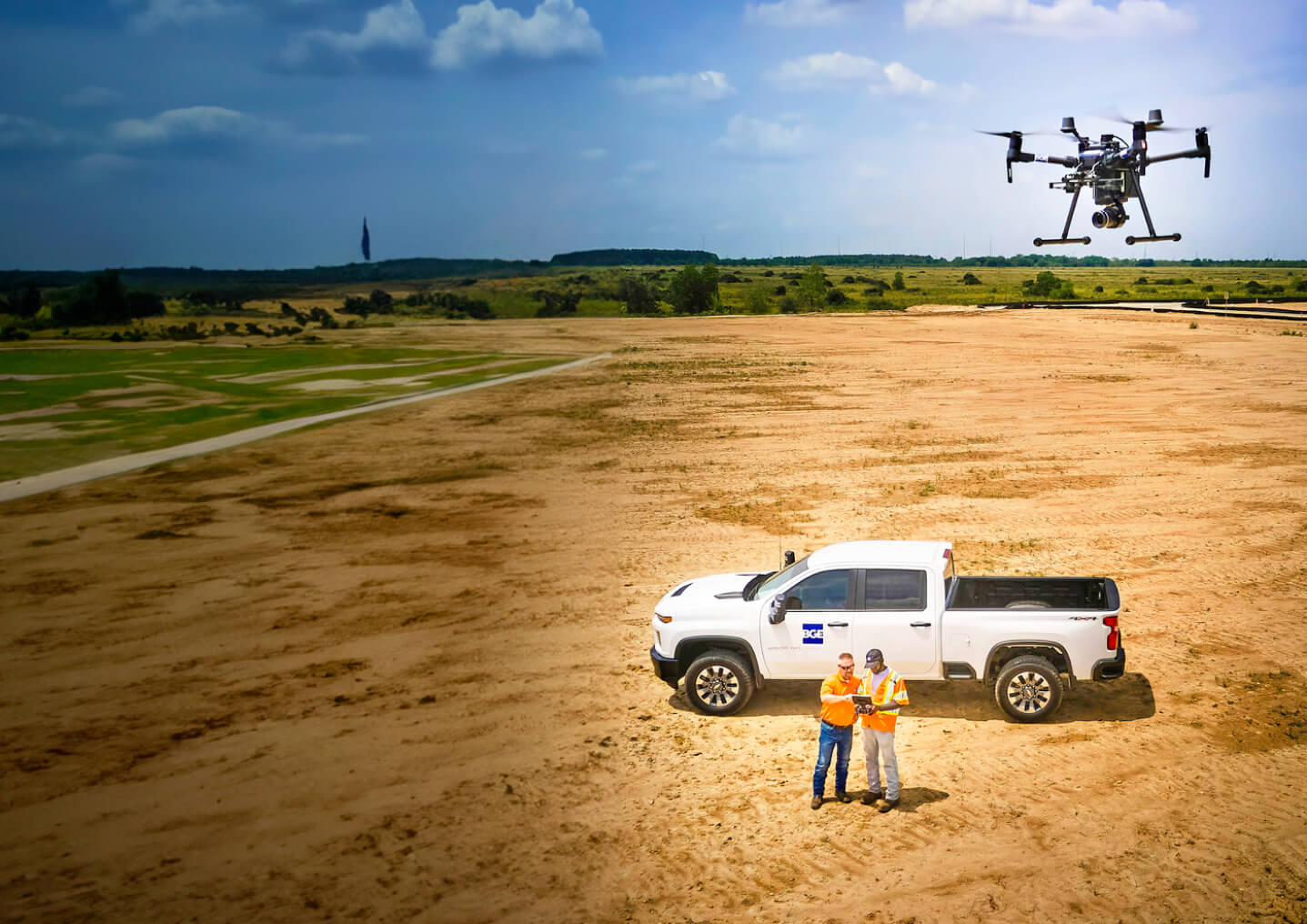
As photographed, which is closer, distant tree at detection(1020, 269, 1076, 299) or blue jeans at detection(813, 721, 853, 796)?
blue jeans at detection(813, 721, 853, 796)

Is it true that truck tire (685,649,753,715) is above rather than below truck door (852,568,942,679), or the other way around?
below

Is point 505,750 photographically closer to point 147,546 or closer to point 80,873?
point 80,873

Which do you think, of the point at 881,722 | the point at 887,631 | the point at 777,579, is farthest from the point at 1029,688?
the point at 777,579

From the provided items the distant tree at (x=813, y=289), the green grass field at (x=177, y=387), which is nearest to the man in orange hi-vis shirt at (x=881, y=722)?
the green grass field at (x=177, y=387)

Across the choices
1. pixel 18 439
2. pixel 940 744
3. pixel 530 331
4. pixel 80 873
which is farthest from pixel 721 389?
pixel 530 331

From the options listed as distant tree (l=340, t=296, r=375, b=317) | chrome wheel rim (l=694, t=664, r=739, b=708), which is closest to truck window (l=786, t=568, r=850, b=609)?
chrome wheel rim (l=694, t=664, r=739, b=708)

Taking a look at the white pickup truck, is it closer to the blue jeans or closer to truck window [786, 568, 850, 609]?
truck window [786, 568, 850, 609]

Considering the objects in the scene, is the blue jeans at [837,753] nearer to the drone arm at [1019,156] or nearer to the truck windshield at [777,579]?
the truck windshield at [777,579]

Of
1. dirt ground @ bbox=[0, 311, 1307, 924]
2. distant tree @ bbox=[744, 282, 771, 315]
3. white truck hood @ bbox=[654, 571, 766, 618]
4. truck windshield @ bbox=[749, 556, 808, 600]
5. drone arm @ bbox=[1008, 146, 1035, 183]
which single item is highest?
drone arm @ bbox=[1008, 146, 1035, 183]
